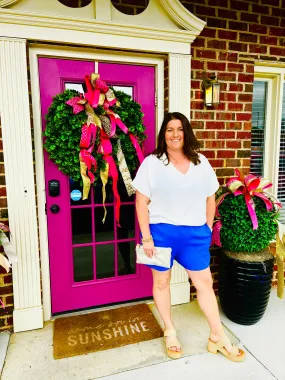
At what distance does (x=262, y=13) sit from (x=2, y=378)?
137 inches

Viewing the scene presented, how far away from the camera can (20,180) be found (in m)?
2.17

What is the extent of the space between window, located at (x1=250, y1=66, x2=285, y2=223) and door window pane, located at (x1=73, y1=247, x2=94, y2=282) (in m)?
1.82

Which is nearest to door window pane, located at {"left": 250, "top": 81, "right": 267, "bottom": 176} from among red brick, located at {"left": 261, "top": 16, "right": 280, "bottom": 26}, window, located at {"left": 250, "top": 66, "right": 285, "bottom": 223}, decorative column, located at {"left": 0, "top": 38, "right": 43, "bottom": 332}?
window, located at {"left": 250, "top": 66, "right": 285, "bottom": 223}

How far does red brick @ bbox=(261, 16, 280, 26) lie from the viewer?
2.62 meters

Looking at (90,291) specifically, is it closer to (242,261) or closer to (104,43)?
(242,261)

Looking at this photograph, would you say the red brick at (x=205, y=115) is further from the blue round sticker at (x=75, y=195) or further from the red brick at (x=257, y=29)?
the blue round sticker at (x=75, y=195)

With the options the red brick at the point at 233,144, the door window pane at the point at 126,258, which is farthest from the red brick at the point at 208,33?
the door window pane at the point at 126,258

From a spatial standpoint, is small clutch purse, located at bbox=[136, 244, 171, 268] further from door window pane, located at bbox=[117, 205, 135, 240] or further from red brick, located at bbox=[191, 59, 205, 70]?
red brick, located at bbox=[191, 59, 205, 70]

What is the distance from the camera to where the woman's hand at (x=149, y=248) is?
1.87 meters

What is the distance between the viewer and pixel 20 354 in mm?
2035

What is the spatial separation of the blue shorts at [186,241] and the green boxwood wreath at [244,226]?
40 centimetres

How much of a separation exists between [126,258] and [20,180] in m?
1.15

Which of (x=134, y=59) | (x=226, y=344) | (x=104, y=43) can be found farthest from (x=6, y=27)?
(x=226, y=344)

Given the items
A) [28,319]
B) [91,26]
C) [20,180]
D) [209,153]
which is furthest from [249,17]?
[28,319]
